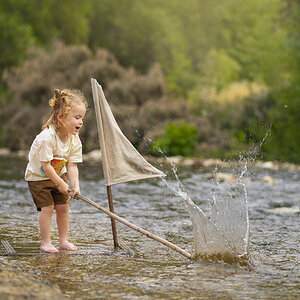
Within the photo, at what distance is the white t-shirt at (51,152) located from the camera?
4746mm

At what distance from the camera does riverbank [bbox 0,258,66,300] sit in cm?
293

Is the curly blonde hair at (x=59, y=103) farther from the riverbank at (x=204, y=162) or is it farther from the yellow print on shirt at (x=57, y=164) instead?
the riverbank at (x=204, y=162)

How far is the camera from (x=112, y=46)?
40.5m

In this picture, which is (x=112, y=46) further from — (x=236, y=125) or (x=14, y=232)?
(x=14, y=232)

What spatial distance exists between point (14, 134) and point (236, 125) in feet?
28.5

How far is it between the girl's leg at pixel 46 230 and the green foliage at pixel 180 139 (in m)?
14.3

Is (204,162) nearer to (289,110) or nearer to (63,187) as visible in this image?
(289,110)

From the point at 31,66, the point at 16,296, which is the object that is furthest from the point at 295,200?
the point at 31,66

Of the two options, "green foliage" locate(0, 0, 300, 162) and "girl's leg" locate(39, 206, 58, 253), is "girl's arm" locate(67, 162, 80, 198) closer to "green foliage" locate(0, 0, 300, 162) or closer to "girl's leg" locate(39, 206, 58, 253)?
"girl's leg" locate(39, 206, 58, 253)

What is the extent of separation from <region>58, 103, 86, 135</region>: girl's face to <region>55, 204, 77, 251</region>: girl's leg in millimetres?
694

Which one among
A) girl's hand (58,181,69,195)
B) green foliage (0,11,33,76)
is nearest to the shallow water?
girl's hand (58,181,69,195)

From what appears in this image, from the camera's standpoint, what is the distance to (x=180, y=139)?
19734 millimetres

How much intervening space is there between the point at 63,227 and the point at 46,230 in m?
0.20

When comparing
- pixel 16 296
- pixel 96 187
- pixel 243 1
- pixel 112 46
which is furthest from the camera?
pixel 243 1
